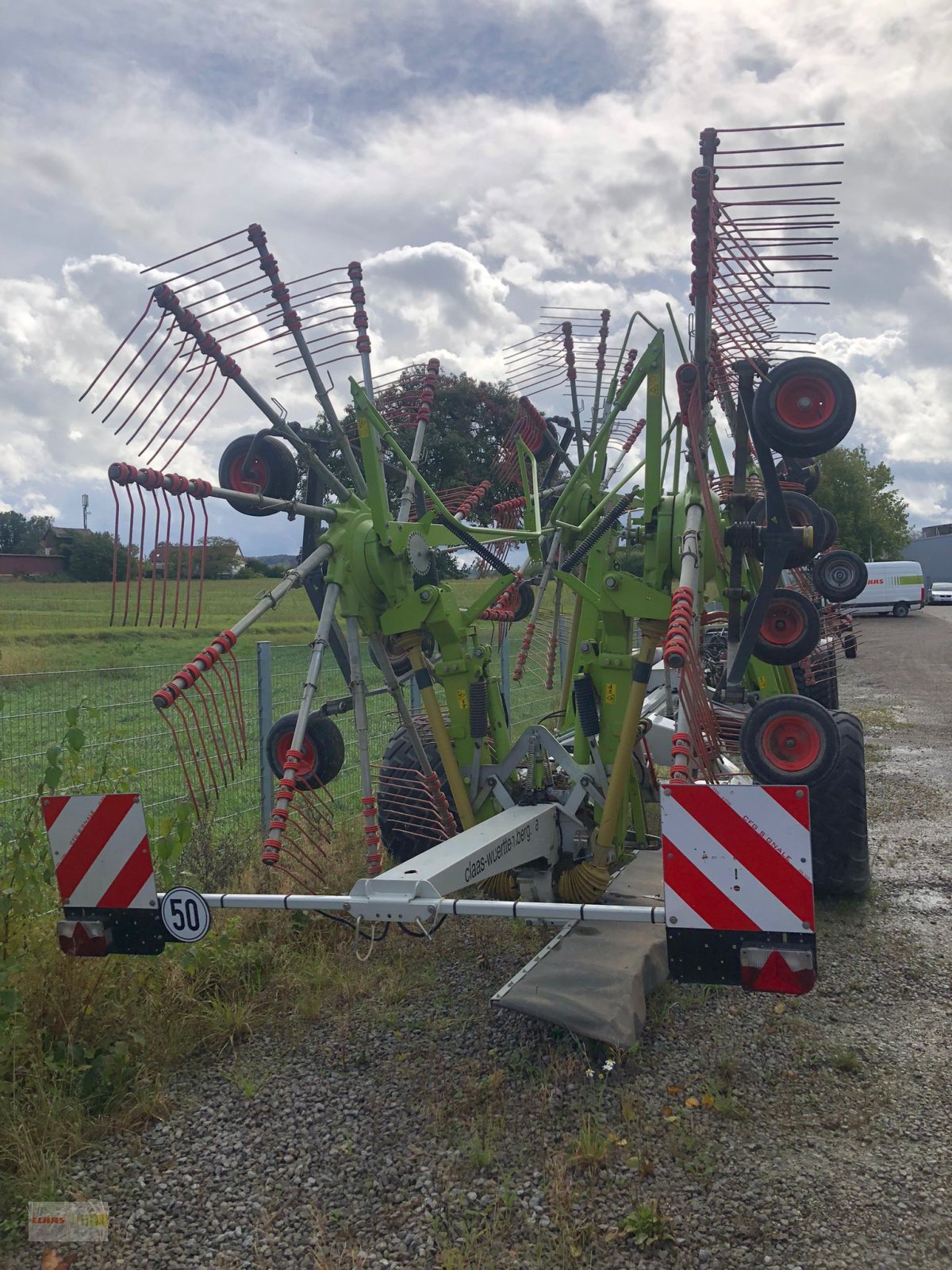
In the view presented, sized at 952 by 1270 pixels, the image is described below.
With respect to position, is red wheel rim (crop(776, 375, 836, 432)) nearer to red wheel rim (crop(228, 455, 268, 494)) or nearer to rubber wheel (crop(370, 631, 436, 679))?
rubber wheel (crop(370, 631, 436, 679))

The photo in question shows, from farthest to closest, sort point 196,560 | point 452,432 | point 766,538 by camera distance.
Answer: point 452,432
point 766,538
point 196,560

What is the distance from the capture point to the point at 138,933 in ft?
12.2

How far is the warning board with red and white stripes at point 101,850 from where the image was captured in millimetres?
3686

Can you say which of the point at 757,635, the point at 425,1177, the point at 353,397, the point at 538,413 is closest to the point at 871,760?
the point at 538,413

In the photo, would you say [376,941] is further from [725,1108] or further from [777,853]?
[777,853]

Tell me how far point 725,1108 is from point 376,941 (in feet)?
7.01

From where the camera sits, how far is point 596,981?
4340 mm

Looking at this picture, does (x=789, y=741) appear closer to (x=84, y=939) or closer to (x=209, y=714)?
(x=209, y=714)

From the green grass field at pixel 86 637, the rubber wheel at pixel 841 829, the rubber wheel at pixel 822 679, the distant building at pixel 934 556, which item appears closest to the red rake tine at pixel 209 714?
the rubber wheel at pixel 841 829

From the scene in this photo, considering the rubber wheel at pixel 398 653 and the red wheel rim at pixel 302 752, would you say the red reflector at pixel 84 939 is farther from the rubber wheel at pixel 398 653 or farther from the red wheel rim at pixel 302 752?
the rubber wheel at pixel 398 653

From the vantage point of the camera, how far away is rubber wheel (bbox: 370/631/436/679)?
5.23m

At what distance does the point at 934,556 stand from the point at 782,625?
237 feet

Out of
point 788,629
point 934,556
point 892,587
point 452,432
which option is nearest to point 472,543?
point 788,629

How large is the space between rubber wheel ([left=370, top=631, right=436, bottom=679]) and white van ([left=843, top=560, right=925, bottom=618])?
37.1 metres
